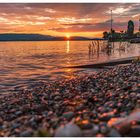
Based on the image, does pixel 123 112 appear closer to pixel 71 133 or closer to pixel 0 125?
pixel 71 133

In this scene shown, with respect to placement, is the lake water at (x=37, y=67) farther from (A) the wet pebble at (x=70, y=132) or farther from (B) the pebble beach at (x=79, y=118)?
(A) the wet pebble at (x=70, y=132)

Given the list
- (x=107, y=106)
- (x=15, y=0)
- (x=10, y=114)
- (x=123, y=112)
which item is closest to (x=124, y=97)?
(x=107, y=106)

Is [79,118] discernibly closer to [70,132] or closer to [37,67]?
[70,132]

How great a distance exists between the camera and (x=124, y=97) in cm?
829

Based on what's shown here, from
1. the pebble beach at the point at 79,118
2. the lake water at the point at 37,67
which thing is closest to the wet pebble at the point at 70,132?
the pebble beach at the point at 79,118

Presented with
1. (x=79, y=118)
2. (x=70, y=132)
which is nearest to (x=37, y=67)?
(x=79, y=118)

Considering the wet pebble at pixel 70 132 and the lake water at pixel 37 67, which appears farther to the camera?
the lake water at pixel 37 67

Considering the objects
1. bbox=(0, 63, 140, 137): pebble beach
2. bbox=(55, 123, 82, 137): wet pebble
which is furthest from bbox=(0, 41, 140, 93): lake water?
bbox=(55, 123, 82, 137): wet pebble

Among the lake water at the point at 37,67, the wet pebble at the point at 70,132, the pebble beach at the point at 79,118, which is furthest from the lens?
the lake water at the point at 37,67

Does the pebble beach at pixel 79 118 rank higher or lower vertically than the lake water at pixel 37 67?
higher

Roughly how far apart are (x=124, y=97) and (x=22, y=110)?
Result: 10.8 ft

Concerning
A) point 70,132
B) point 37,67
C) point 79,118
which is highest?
point 70,132

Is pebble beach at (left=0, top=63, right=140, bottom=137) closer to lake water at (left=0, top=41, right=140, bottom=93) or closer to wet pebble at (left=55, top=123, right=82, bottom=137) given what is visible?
wet pebble at (left=55, top=123, right=82, bottom=137)

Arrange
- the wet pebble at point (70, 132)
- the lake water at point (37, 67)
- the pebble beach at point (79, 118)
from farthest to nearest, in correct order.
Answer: the lake water at point (37, 67) < the pebble beach at point (79, 118) < the wet pebble at point (70, 132)
